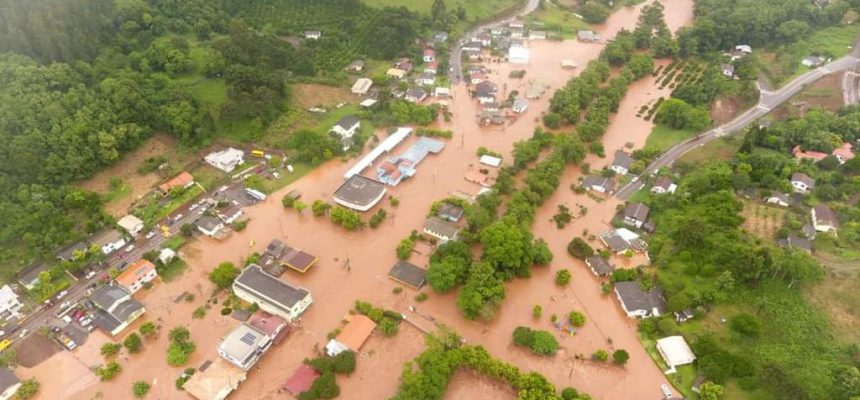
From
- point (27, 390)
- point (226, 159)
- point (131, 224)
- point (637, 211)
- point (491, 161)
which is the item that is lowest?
point (27, 390)

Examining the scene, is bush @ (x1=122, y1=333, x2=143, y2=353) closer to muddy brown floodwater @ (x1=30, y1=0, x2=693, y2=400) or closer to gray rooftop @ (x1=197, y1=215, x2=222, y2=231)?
muddy brown floodwater @ (x1=30, y1=0, x2=693, y2=400)

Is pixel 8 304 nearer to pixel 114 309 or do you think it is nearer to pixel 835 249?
pixel 114 309

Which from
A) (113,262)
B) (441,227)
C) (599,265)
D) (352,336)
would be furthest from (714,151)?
(113,262)

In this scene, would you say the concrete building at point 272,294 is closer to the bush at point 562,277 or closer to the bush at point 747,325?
the bush at point 562,277

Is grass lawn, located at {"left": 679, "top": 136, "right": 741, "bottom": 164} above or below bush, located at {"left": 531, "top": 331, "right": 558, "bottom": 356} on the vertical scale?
above

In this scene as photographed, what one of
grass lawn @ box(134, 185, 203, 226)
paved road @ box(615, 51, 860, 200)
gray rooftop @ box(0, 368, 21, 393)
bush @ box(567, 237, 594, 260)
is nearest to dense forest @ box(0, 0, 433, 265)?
grass lawn @ box(134, 185, 203, 226)
